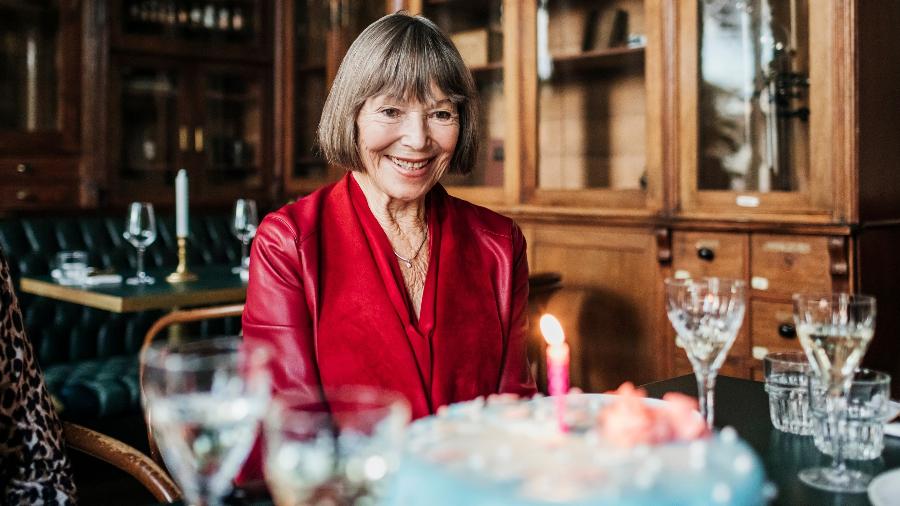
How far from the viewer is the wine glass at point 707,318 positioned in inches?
37.6

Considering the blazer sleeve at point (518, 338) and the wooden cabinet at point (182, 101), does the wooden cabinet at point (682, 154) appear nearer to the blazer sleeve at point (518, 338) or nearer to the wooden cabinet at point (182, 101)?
the wooden cabinet at point (182, 101)

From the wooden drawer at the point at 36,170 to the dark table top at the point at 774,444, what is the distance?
3.81 m

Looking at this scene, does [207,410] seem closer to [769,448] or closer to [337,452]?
[337,452]

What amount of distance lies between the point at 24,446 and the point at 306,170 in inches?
153

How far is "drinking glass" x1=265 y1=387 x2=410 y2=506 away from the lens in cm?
56

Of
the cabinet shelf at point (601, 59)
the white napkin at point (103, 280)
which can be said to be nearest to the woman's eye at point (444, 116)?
the white napkin at point (103, 280)

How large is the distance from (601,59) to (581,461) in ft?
11.0

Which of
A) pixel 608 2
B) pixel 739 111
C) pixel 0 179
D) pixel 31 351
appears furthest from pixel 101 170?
pixel 31 351

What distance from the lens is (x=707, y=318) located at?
0.97 metres

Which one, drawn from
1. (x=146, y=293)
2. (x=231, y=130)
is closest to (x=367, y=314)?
(x=146, y=293)

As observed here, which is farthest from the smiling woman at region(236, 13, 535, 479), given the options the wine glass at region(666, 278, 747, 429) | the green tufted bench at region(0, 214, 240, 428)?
the green tufted bench at region(0, 214, 240, 428)

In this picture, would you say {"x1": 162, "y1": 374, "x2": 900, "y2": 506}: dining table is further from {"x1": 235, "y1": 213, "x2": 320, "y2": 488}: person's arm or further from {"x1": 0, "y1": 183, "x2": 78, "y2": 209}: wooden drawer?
{"x1": 0, "y1": 183, "x2": 78, "y2": 209}: wooden drawer

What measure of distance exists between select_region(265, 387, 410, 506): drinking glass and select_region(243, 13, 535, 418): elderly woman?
760 mm

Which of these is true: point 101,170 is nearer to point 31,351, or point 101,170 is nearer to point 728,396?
point 31,351
